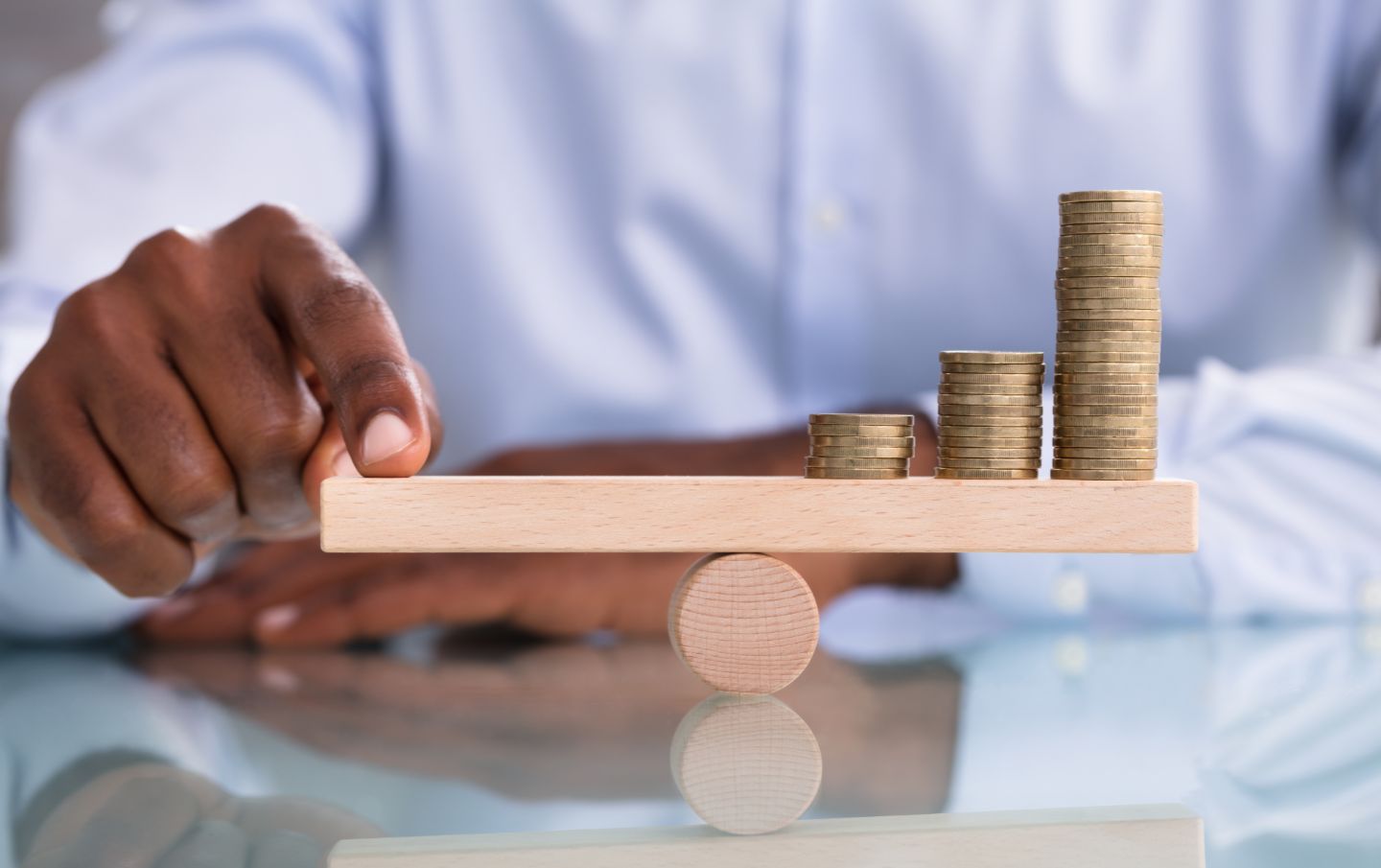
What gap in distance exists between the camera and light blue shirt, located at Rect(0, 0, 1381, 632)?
1.40 meters

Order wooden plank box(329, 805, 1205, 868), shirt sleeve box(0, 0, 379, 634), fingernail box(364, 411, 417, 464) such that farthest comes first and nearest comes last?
shirt sleeve box(0, 0, 379, 634)
fingernail box(364, 411, 417, 464)
wooden plank box(329, 805, 1205, 868)

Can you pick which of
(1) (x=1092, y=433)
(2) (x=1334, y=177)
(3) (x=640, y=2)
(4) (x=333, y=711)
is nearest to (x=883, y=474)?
(1) (x=1092, y=433)

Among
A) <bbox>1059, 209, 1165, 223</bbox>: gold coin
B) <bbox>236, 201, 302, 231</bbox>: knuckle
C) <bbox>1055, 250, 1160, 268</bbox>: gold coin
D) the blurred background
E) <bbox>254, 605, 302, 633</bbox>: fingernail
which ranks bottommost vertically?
<bbox>254, 605, 302, 633</bbox>: fingernail

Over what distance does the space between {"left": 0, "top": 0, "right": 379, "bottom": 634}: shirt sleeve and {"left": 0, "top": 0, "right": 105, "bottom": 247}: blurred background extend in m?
0.64

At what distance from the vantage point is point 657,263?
145 centimetres

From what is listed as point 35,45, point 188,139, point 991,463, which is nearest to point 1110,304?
point 991,463

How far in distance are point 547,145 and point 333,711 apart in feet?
2.97

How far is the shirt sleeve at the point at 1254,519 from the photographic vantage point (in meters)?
1.05

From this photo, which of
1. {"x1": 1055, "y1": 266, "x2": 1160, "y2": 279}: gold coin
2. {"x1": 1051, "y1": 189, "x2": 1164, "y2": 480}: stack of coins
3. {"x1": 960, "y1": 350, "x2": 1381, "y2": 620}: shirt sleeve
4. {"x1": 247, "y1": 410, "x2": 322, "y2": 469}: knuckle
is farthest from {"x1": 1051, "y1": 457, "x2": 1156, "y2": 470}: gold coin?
{"x1": 247, "y1": 410, "x2": 322, "y2": 469}: knuckle

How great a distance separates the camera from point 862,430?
708mm

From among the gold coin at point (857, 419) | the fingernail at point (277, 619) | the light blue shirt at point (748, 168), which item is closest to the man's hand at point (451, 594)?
the fingernail at point (277, 619)

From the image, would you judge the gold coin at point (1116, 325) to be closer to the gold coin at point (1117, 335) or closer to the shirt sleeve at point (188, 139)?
the gold coin at point (1117, 335)

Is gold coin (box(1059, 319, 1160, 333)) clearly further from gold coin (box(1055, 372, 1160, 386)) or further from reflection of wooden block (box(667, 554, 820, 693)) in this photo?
reflection of wooden block (box(667, 554, 820, 693))

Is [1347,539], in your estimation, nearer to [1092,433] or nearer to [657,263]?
[1092,433]
